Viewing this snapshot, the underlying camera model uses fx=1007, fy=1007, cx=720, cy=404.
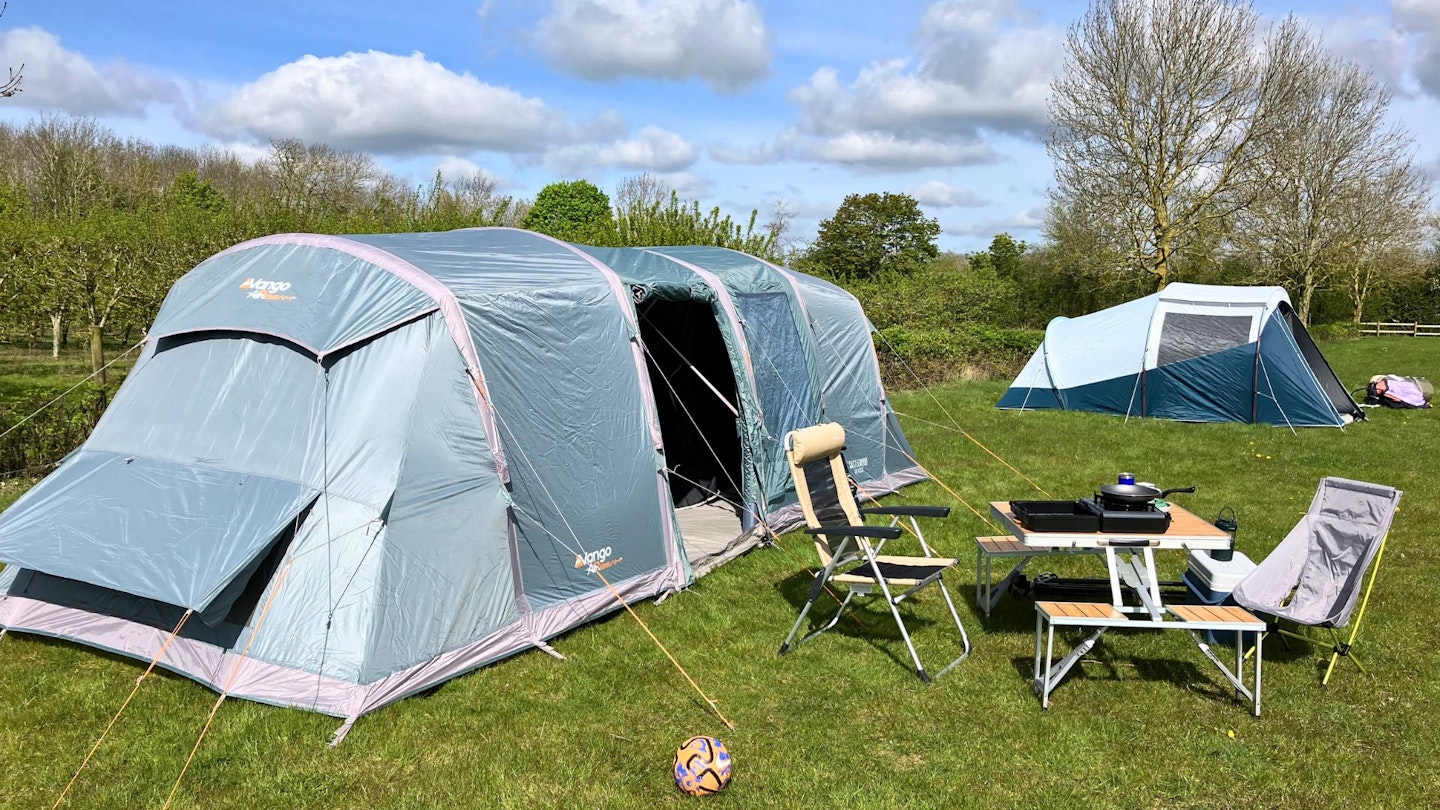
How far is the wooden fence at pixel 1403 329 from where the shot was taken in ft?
99.9

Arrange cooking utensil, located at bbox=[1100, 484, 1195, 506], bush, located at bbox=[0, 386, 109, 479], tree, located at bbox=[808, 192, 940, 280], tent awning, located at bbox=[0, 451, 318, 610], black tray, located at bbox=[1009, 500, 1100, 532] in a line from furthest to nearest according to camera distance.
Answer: tree, located at bbox=[808, 192, 940, 280] < bush, located at bbox=[0, 386, 109, 479] < cooking utensil, located at bbox=[1100, 484, 1195, 506] < black tray, located at bbox=[1009, 500, 1100, 532] < tent awning, located at bbox=[0, 451, 318, 610]

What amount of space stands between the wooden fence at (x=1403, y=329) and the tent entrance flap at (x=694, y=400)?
1158 inches

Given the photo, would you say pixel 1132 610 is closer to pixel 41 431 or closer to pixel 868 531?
pixel 868 531

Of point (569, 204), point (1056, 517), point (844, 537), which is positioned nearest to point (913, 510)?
point (844, 537)

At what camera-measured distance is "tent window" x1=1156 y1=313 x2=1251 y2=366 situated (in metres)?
12.1

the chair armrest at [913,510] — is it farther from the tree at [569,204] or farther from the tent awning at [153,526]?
the tree at [569,204]

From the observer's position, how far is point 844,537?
4824 millimetres

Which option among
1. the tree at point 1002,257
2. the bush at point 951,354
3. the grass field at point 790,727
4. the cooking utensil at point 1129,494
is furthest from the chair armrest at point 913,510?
the tree at point 1002,257

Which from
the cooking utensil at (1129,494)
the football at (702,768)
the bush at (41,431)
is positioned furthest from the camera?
the bush at (41,431)

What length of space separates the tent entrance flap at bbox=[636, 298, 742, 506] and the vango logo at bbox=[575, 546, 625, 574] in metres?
2.40

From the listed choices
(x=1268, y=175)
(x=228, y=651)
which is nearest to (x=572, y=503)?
(x=228, y=651)

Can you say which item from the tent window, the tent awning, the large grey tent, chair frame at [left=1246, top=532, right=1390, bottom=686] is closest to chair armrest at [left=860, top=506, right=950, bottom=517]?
the large grey tent

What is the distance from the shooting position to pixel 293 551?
169 inches

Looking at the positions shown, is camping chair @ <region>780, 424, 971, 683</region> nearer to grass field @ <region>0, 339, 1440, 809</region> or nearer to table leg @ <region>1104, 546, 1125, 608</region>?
grass field @ <region>0, 339, 1440, 809</region>
